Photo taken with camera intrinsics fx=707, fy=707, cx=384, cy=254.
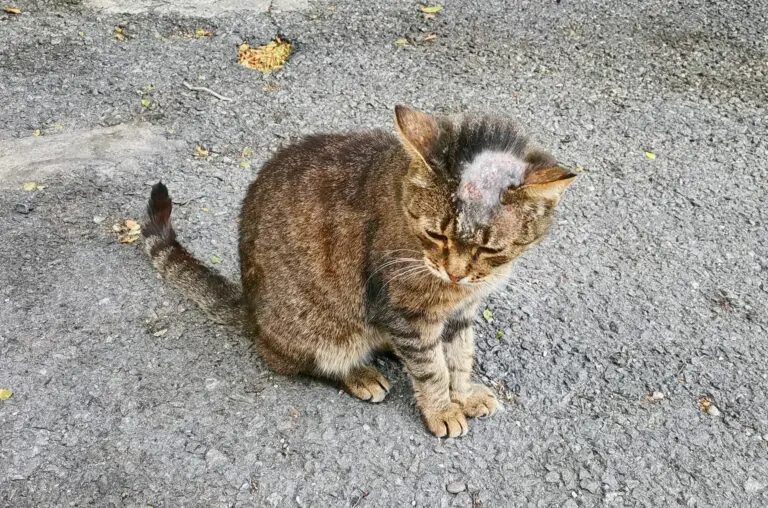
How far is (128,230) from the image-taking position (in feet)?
12.9

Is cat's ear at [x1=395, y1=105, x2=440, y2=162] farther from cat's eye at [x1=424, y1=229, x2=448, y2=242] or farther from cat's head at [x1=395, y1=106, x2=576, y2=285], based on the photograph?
cat's eye at [x1=424, y1=229, x2=448, y2=242]

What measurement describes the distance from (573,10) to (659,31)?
726 millimetres

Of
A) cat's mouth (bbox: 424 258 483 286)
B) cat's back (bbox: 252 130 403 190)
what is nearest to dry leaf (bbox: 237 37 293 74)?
cat's back (bbox: 252 130 403 190)

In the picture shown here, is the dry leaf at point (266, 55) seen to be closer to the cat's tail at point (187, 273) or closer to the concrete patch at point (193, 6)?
the concrete patch at point (193, 6)

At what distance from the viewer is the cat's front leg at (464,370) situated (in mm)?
3078

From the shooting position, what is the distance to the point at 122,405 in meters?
3.07

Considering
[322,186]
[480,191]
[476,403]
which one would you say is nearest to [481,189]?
[480,191]

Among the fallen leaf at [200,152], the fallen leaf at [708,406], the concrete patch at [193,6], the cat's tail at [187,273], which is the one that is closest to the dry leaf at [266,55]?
the concrete patch at [193,6]

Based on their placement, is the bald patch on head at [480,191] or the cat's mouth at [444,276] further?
the cat's mouth at [444,276]

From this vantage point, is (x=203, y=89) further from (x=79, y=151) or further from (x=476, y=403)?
(x=476, y=403)

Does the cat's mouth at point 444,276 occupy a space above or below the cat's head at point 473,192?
below

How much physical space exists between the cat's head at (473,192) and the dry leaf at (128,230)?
1916 mm

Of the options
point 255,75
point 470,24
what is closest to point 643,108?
point 470,24

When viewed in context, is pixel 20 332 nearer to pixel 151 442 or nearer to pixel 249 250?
pixel 151 442
